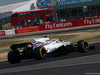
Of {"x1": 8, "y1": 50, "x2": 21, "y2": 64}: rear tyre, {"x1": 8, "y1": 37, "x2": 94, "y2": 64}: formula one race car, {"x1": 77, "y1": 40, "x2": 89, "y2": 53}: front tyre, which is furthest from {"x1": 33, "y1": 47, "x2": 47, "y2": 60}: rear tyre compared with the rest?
{"x1": 77, "y1": 40, "x2": 89, "y2": 53}: front tyre

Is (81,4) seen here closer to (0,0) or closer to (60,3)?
(60,3)

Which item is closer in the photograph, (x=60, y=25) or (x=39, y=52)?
(x=39, y=52)

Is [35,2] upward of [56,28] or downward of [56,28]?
upward

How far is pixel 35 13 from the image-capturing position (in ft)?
184

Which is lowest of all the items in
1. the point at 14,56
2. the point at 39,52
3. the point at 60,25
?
the point at 14,56

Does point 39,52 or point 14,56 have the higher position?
point 39,52

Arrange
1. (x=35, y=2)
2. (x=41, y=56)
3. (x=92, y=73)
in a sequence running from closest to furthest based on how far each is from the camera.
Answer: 1. (x=92, y=73)
2. (x=41, y=56)
3. (x=35, y=2)

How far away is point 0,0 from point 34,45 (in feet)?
222

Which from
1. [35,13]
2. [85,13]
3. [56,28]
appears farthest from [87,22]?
[35,13]

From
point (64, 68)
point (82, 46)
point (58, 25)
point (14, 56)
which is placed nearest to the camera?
point (64, 68)

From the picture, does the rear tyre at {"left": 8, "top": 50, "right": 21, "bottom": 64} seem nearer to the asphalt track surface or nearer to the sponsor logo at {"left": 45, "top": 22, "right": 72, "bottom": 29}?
the asphalt track surface

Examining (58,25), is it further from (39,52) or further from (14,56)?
(39,52)

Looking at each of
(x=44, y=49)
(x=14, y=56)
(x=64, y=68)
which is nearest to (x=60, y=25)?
(x=14, y=56)

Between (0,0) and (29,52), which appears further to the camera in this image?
(0,0)
